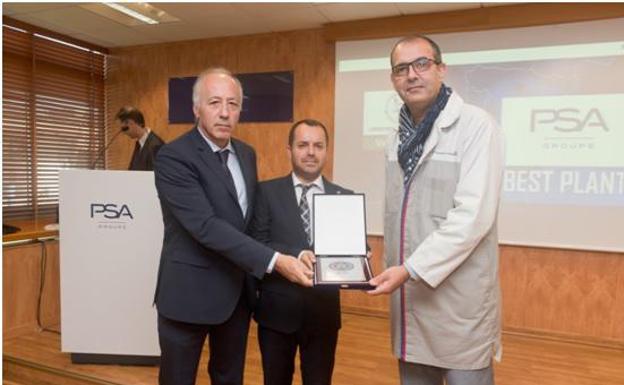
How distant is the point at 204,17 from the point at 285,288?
2960mm

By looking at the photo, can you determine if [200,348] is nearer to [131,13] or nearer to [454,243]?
[454,243]

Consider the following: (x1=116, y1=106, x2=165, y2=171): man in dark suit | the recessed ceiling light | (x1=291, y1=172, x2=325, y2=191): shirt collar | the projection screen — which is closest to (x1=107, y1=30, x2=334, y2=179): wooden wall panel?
the recessed ceiling light

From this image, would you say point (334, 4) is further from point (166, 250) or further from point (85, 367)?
point (85, 367)

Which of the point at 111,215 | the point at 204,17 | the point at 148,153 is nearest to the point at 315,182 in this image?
the point at 111,215

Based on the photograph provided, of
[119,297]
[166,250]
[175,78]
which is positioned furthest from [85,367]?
[175,78]

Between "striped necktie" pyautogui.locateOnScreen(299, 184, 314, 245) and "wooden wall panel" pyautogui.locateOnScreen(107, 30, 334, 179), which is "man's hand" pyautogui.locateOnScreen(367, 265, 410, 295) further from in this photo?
"wooden wall panel" pyautogui.locateOnScreen(107, 30, 334, 179)

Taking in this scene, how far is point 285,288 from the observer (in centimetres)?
160

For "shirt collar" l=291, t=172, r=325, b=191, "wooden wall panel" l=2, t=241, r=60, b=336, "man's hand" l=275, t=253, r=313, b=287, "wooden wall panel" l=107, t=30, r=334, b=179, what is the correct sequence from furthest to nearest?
"wooden wall panel" l=107, t=30, r=334, b=179, "wooden wall panel" l=2, t=241, r=60, b=336, "shirt collar" l=291, t=172, r=325, b=191, "man's hand" l=275, t=253, r=313, b=287

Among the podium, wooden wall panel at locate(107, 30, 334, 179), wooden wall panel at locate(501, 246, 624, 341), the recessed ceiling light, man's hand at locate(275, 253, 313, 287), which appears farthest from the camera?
wooden wall panel at locate(107, 30, 334, 179)

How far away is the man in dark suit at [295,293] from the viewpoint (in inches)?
63.1

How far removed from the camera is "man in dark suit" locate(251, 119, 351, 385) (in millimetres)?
1602

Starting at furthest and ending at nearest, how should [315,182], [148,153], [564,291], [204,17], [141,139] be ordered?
[204,17] < [141,139] < [148,153] < [564,291] < [315,182]

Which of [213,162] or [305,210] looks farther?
[305,210]

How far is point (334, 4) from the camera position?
3473 millimetres
